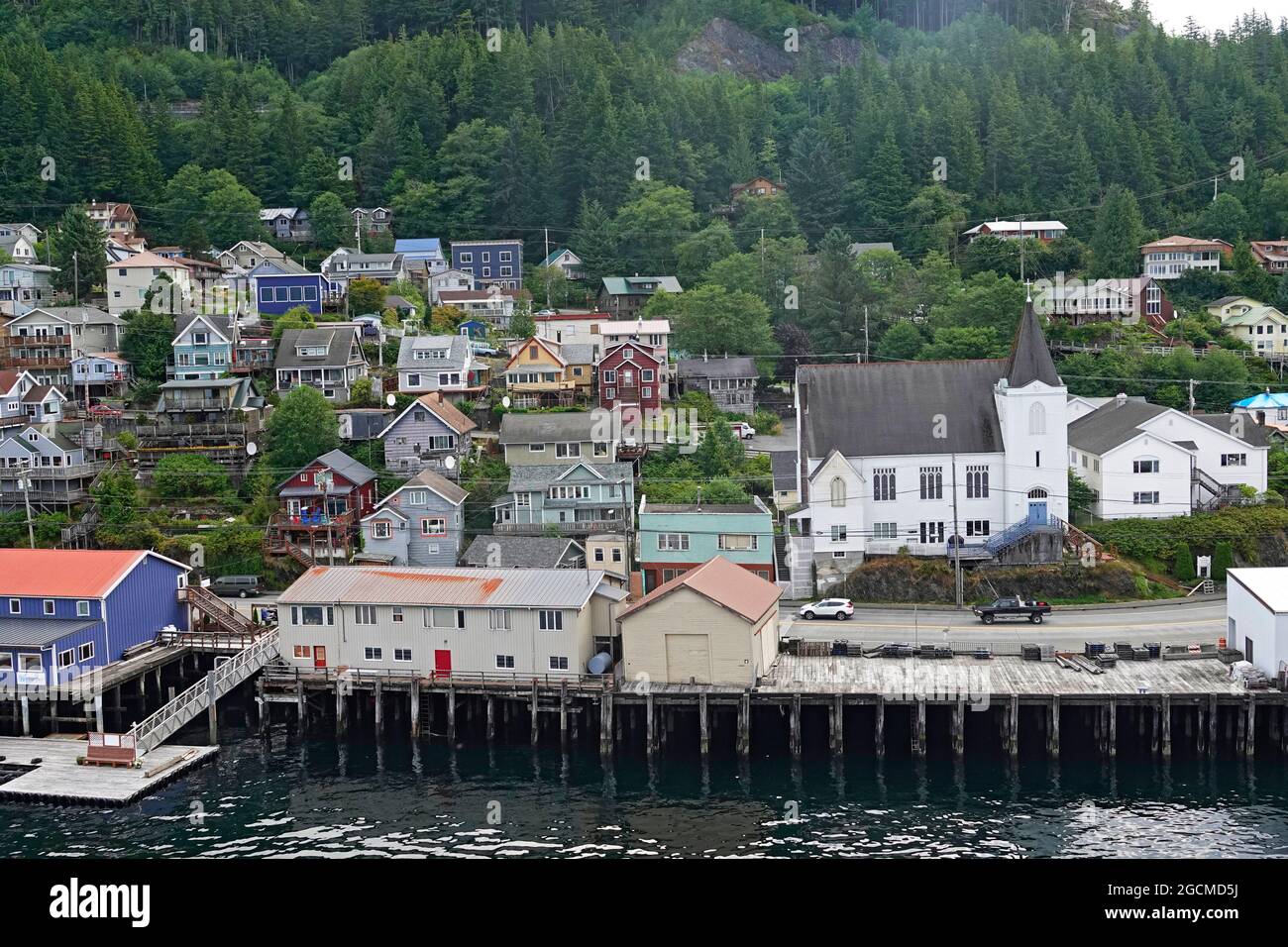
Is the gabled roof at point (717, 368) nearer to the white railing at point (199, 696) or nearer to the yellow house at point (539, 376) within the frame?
the yellow house at point (539, 376)

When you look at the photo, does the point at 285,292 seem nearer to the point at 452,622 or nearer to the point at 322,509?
the point at 322,509

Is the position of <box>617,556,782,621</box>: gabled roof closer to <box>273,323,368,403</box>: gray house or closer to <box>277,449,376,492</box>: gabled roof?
<box>277,449,376,492</box>: gabled roof

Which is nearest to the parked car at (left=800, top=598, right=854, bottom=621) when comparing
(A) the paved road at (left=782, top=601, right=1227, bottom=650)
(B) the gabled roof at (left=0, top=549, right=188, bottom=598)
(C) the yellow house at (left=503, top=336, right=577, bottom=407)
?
(A) the paved road at (left=782, top=601, right=1227, bottom=650)

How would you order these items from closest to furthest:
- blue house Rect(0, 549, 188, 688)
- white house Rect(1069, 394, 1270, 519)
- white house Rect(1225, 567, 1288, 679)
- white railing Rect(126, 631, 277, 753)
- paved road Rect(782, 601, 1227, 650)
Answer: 1. white house Rect(1225, 567, 1288, 679)
2. white railing Rect(126, 631, 277, 753)
3. blue house Rect(0, 549, 188, 688)
4. paved road Rect(782, 601, 1227, 650)
5. white house Rect(1069, 394, 1270, 519)

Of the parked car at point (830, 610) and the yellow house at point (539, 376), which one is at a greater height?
the yellow house at point (539, 376)

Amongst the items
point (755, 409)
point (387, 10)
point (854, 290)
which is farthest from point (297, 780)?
point (387, 10)

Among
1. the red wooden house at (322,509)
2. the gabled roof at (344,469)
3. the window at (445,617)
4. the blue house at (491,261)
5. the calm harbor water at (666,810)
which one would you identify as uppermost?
the blue house at (491,261)

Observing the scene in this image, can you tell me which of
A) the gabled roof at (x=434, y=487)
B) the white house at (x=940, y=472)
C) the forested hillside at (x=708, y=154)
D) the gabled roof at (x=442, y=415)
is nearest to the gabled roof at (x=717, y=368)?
the forested hillside at (x=708, y=154)
